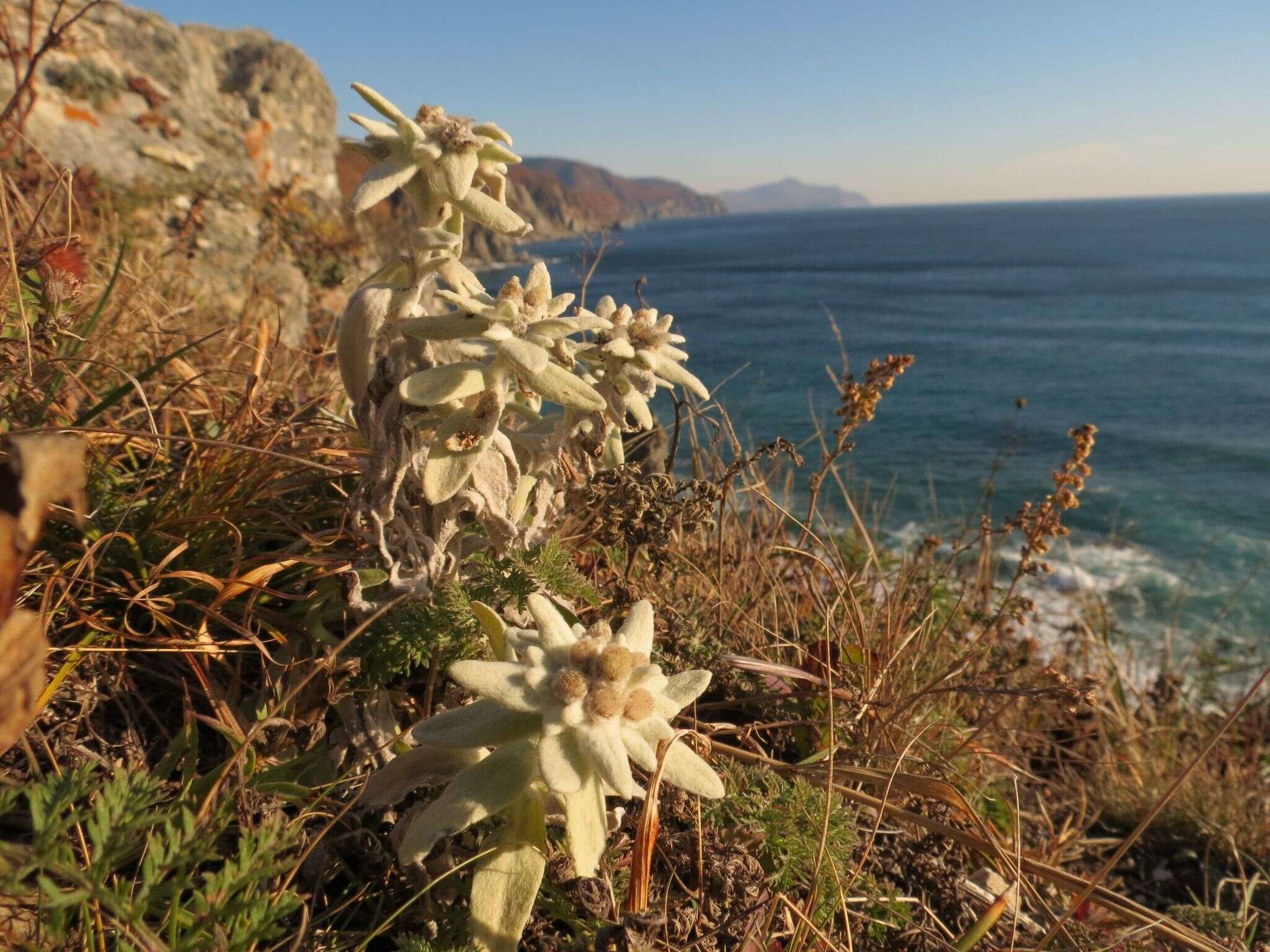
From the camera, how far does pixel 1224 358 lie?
29891mm

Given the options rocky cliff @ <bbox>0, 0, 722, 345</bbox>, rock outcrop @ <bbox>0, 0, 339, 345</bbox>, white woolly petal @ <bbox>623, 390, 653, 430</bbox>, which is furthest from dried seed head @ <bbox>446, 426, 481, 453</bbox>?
rock outcrop @ <bbox>0, 0, 339, 345</bbox>

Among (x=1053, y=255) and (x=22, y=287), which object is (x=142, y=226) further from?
(x=1053, y=255)

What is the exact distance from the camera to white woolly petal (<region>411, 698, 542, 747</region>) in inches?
56.7

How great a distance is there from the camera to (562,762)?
1.37m

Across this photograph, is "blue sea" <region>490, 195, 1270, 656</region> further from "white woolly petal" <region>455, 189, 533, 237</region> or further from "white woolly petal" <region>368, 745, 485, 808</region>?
"white woolly petal" <region>368, 745, 485, 808</region>

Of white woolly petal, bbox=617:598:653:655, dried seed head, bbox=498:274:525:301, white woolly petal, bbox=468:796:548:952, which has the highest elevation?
dried seed head, bbox=498:274:525:301

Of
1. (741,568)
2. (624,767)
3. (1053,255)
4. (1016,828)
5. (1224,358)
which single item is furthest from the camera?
(1053,255)

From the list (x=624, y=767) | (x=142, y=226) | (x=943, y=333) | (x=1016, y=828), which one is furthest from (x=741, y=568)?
(x=943, y=333)

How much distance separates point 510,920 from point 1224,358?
36.2 meters

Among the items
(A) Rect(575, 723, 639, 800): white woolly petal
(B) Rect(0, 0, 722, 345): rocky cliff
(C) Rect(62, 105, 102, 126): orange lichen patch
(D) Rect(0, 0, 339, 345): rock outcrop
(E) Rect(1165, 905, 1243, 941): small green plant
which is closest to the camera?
(A) Rect(575, 723, 639, 800): white woolly petal

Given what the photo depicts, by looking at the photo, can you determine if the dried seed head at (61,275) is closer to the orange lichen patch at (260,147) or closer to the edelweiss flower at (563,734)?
the edelweiss flower at (563,734)

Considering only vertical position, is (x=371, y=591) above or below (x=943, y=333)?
above

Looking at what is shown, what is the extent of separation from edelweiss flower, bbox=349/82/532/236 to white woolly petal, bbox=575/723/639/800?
989mm

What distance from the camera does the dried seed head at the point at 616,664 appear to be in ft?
4.61
